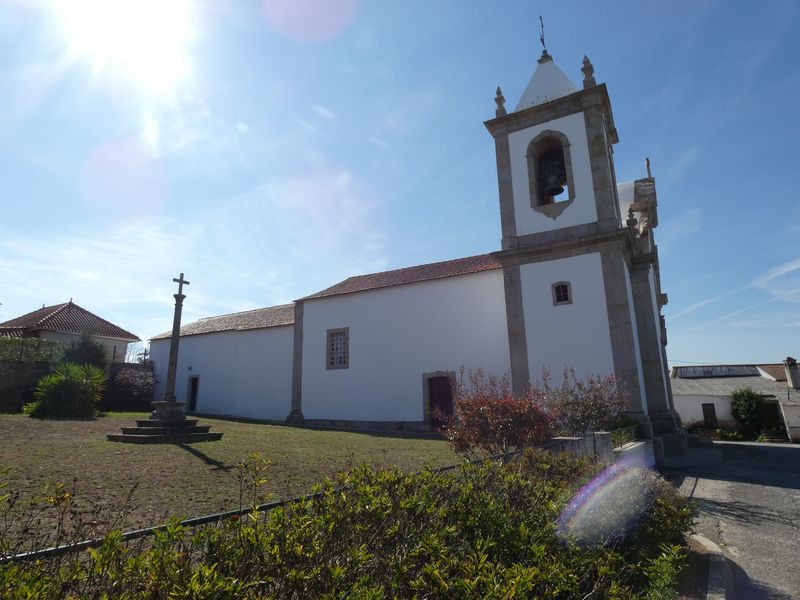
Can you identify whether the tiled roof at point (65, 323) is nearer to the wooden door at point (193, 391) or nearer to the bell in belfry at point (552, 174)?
the wooden door at point (193, 391)

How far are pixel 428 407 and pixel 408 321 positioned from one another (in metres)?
3.22

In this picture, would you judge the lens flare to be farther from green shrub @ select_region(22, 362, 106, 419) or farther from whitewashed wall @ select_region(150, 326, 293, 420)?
whitewashed wall @ select_region(150, 326, 293, 420)

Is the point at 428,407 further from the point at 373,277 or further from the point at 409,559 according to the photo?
the point at 409,559

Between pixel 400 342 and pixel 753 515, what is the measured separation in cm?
1165

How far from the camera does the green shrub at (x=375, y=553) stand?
5.64 ft

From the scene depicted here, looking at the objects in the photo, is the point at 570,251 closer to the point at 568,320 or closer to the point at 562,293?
the point at 562,293

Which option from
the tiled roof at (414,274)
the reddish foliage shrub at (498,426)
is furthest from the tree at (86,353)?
the reddish foliage shrub at (498,426)

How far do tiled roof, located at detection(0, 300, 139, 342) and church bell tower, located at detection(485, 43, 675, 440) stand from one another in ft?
68.8

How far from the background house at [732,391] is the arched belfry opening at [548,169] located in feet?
→ 70.4

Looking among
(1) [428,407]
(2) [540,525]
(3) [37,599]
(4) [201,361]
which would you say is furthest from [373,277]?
(3) [37,599]

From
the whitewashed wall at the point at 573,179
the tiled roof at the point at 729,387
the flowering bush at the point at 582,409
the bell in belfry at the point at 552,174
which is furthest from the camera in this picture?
the tiled roof at the point at 729,387

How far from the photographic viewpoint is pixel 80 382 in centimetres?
1454

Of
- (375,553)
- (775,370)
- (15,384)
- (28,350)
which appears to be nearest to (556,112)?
(375,553)

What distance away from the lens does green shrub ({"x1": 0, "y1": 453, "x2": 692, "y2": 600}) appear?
5.64ft
